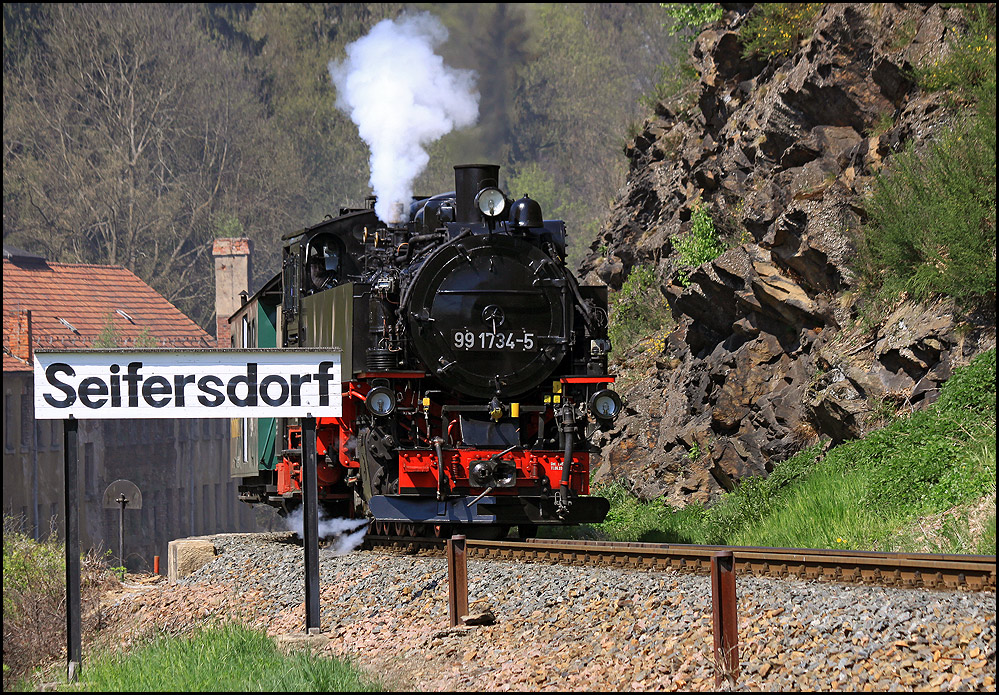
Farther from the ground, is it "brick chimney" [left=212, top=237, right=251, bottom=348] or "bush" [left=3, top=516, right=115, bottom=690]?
"brick chimney" [left=212, top=237, right=251, bottom=348]

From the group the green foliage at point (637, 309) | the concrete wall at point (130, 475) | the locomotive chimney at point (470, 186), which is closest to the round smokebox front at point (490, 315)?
the locomotive chimney at point (470, 186)

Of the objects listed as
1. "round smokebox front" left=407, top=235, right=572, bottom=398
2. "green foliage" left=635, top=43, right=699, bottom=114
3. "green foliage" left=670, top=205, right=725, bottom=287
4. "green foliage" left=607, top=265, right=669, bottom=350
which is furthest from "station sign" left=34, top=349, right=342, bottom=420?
"green foliage" left=635, top=43, right=699, bottom=114

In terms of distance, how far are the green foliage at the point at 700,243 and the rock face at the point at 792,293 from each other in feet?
0.63

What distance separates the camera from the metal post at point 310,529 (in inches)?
355

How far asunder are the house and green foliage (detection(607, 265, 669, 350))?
1433cm

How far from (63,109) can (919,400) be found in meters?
53.9

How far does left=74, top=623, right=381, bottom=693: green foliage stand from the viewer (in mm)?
7242

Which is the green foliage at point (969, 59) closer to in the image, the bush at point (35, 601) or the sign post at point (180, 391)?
the sign post at point (180, 391)

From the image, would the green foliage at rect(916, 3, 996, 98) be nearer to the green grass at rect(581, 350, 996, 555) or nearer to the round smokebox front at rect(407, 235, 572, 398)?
the green grass at rect(581, 350, 996, 555)

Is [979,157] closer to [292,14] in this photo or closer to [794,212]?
[794,212]

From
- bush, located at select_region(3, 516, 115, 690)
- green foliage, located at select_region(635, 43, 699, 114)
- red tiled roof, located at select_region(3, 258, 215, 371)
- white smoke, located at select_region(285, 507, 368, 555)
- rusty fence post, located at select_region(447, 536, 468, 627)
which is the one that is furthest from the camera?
red tiled roof, located at select_region(3, 258, 215, 371)

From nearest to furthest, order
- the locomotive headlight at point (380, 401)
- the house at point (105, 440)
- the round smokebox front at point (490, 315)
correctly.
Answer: the locomotive headlight at point (380, 401) < the round smokebox front at point (490, 315) < the house at point (105, 440)

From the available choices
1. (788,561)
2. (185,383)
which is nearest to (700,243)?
(788,561)

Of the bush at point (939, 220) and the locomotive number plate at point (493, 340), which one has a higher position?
the bush at point (939, 220)
